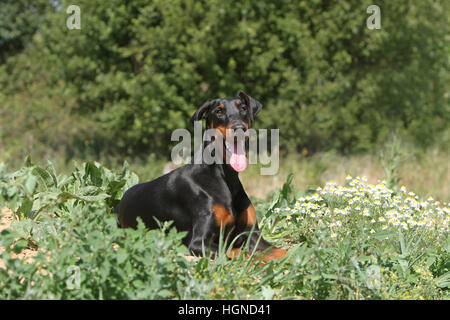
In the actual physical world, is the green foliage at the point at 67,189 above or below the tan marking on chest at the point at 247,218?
above

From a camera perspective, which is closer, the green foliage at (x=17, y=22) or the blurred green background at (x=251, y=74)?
the blurred green background at (x=251, y=74)

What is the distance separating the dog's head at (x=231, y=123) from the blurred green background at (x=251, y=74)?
12.3 ft

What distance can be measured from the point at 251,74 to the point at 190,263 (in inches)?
239

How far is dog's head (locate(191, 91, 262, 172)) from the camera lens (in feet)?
12.2

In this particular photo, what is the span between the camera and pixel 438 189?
717 cm

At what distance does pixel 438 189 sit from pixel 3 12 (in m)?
12.0

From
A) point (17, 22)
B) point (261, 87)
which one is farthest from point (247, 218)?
point (17, 22)

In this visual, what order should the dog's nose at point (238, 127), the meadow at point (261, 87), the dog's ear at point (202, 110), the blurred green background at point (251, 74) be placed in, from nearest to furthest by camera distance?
the dog's nose at point (238, 127), the dog's ear at point (202, 110), the meadow at point (261, 87), the blurred green background at point (251, 74)

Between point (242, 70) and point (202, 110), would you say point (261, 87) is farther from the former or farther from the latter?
point (202, 110)

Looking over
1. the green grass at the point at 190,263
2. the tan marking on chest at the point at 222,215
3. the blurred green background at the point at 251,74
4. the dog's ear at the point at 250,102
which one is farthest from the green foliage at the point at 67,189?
the blurred green background at the point at 251,74

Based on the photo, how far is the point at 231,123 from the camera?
3742 millimetres

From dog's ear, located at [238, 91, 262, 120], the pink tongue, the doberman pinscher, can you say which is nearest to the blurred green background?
dog's ear, located at [238, 91, 262, 120]

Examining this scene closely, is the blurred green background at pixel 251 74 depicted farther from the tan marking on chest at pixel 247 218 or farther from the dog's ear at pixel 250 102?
the tan marking on chest at pixel 247 218

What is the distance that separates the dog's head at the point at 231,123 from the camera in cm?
371
